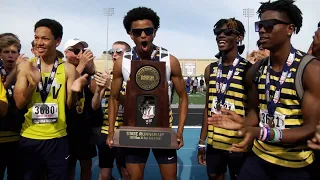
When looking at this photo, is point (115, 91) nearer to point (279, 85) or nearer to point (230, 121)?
point (230, 121)

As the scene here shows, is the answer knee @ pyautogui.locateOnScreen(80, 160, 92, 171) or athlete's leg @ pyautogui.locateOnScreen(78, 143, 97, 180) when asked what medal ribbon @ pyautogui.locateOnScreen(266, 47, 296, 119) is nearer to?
athlete's leg @ pyautogui.locateOnScreen(78, 143, 97, 180)

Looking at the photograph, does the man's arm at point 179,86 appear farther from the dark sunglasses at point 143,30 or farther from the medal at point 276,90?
the medal at point 276,90

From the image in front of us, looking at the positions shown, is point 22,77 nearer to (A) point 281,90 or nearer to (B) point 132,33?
(B) point 132,33

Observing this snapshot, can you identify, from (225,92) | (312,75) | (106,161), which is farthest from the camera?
(106,161)

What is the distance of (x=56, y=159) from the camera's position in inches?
146

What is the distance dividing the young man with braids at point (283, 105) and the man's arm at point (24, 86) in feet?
6.48

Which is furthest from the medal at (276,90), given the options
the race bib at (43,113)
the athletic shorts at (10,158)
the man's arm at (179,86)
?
the athletic shorts at (10,158)

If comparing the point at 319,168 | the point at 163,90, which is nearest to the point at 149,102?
the point at 163,90

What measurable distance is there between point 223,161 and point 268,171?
1100 millimetres

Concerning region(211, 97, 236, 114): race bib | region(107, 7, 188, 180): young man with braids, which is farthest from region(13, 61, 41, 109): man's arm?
region(211, 97, 236, 114): race bib

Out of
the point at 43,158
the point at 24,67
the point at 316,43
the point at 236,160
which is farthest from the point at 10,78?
the point at 316,43

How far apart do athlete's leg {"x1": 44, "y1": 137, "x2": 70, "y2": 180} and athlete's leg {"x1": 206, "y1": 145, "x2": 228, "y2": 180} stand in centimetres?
178

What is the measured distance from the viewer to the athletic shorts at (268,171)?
9.29ft

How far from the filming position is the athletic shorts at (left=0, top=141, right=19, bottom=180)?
4.05 m
